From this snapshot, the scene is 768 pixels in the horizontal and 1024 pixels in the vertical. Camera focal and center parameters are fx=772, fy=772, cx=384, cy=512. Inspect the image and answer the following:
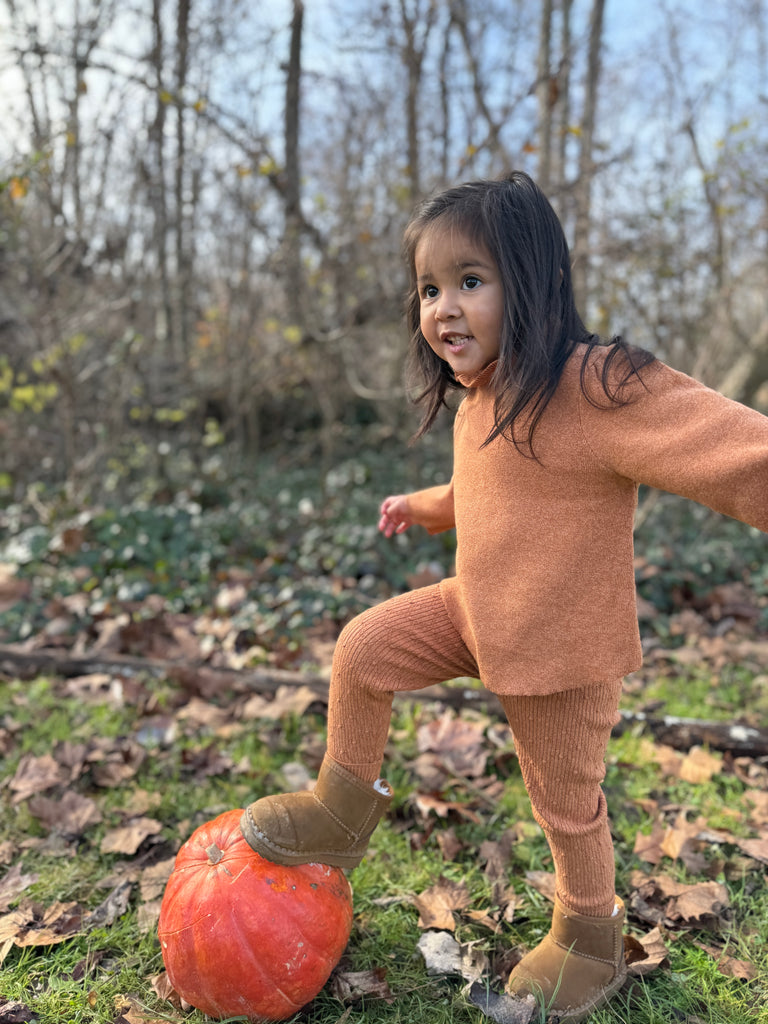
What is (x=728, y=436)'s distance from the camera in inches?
58.3

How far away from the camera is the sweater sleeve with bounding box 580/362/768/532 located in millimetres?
1448

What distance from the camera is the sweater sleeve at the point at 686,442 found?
145cm

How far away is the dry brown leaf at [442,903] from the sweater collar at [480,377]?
4.72 feet

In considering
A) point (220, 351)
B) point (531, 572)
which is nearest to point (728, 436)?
point (531, 572)

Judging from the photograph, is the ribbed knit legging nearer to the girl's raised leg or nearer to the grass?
the girl's raised leg

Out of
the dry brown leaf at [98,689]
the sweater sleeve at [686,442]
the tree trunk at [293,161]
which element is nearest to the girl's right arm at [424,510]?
the sweater sleeve at [686,442]

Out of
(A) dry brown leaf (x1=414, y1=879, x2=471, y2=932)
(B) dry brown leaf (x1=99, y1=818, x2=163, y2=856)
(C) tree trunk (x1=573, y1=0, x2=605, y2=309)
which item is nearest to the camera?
(A) dry brown leaf (x1=414, y1=879, x2=471, y2=932)

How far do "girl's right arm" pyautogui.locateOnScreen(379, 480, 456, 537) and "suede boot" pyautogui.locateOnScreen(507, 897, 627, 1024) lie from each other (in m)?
1.07

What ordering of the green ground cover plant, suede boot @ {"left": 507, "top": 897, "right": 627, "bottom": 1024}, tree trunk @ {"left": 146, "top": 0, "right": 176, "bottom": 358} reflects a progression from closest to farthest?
1. suede boot @ {"left": 507, "top": 897, "right": 627, "bottom": 1024}
2. the green ground cover plant
3. tree trunk @ {"left": 146, "top": 0, "right": 176, "bottom": 358}

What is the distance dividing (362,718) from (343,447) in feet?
24.9

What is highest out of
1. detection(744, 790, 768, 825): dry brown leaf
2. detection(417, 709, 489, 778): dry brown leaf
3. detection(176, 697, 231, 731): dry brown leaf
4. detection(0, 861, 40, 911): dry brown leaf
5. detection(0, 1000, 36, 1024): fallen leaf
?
detection(0, 1000, 36, 1024): fallen leaf

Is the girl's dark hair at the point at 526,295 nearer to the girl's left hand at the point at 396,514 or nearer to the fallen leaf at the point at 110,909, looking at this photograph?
the girl's left hand at the point at 396,514

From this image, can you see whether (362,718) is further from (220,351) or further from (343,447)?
(343,447)

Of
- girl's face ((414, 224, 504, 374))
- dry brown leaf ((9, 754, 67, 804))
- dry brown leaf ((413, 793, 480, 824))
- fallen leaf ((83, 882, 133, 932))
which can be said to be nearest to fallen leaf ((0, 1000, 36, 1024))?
fallen leaf ((83, 882, 133, 932))
